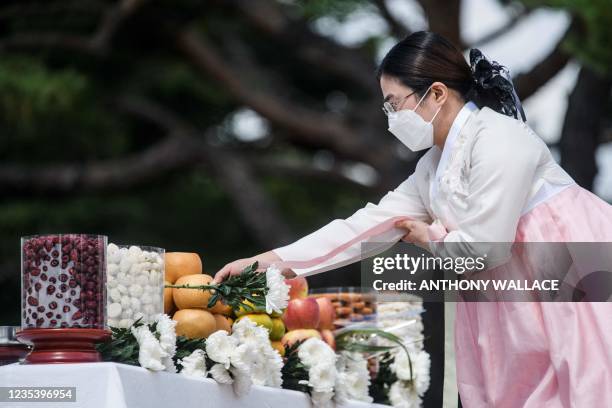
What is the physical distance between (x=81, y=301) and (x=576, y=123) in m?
4.09

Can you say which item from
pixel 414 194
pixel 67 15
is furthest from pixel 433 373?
pixel 67 15

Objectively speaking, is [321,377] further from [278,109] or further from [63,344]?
[278,109]

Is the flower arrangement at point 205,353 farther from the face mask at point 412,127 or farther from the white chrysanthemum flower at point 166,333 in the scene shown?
the face mask at point 412,127

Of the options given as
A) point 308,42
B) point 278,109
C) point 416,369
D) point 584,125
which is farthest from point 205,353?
point 308,42

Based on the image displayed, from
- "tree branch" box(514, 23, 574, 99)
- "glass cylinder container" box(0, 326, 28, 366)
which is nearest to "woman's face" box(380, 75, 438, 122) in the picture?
"glass cylinder container" box(0, 326, 28, 366)

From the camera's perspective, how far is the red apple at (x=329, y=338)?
2725mm

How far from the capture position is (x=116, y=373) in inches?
76.4

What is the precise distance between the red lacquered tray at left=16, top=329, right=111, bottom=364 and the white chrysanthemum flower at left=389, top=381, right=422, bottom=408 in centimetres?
95

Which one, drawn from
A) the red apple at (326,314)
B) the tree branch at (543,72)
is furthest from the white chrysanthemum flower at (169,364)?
the tree branch at (543,72)

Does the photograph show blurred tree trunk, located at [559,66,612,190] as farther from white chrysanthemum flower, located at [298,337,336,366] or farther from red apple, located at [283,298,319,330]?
white chrysanthemum flower, located at [298,337,336,366]

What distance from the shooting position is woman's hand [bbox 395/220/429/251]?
229 centimetres

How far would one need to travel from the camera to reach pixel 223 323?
240cm

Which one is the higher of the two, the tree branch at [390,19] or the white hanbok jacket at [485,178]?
the tree branch at [390,19]

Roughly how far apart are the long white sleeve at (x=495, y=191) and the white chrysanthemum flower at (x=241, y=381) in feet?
1.36
